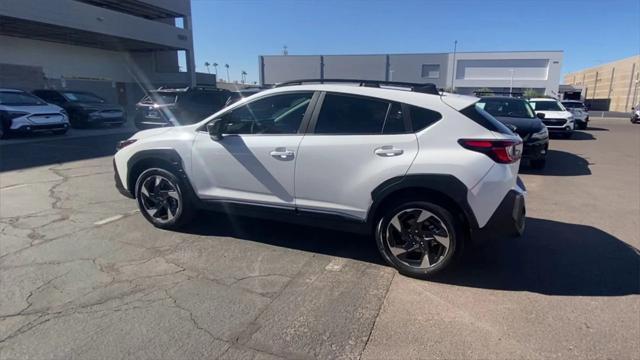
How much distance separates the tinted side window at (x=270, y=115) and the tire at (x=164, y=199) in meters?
0.97

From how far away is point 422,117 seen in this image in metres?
3.48

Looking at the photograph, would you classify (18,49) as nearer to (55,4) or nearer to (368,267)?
(55,4)

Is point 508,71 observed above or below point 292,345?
above

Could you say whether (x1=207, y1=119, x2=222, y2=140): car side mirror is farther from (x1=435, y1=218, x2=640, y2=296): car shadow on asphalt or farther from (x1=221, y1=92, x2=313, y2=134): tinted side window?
(x1=435, y1=218, x2=640, y2=296): car shadow on asphalt

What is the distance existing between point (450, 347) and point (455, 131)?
68.2 inches

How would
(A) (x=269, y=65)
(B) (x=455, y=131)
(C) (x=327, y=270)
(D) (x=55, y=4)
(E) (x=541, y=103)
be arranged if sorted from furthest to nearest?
(A) (x=269, y=65) < (D) (x=55, y=4) < (E) (x=541, y=103) < (C) (x=327, y=270) < (B) (x=455, y=131)

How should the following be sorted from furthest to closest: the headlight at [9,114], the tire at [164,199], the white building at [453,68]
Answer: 1. the white building at [453,68]
2. the headlight at [9,114]
3. the tire at [164,199]

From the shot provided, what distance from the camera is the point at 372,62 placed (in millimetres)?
71250

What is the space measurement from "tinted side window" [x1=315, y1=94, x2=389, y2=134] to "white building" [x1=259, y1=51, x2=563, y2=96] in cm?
6443

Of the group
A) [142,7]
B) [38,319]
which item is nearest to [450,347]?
[38,319]

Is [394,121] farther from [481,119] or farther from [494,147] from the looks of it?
[494,147]

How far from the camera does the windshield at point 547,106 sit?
15.4 metres

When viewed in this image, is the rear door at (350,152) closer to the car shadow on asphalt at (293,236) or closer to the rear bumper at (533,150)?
the car shadow on asphalt at (293,236)

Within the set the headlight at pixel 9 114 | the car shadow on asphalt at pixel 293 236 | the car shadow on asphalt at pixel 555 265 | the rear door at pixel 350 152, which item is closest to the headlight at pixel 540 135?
the car shadow on asphalt at pixel 555 265
